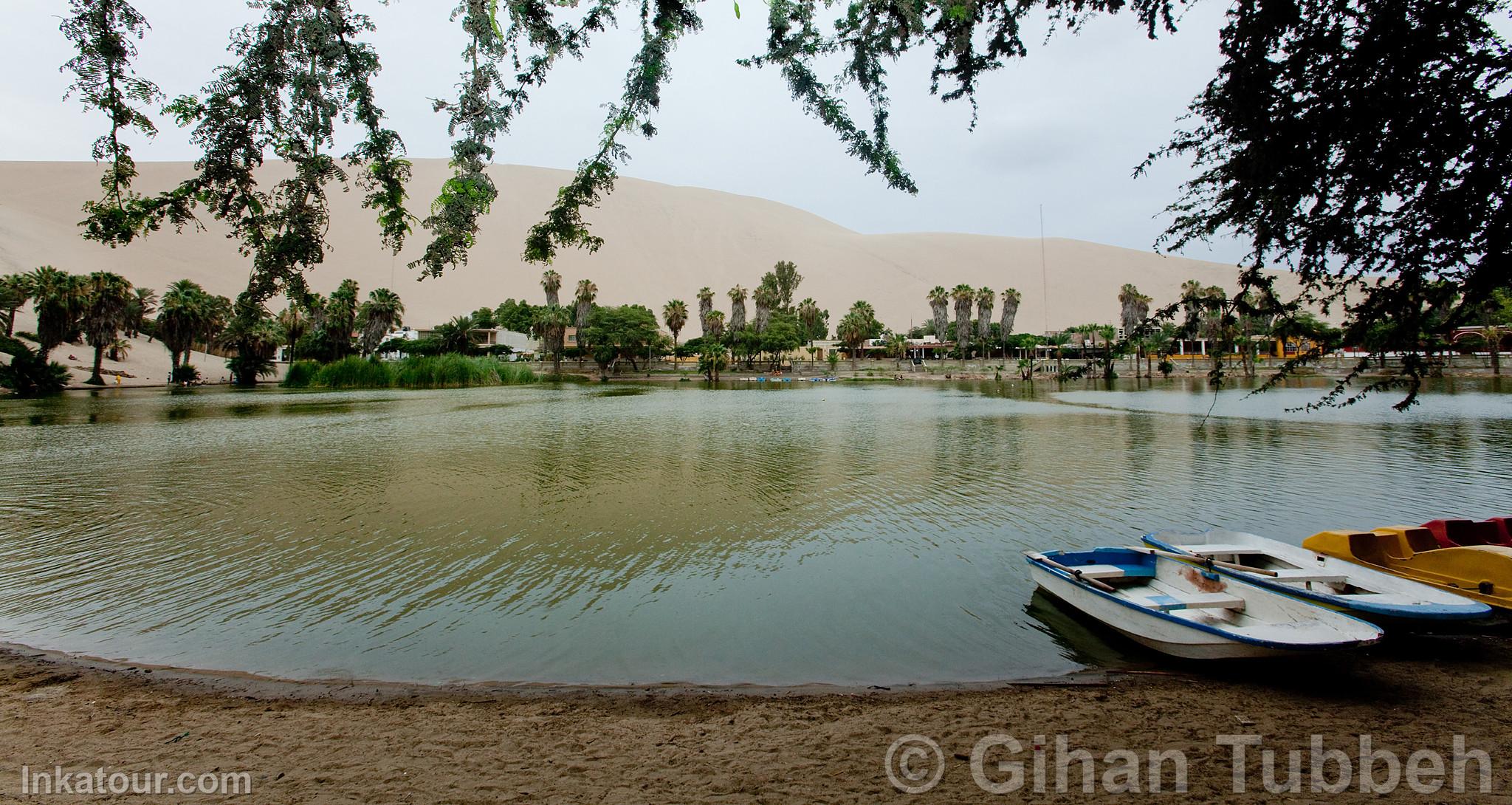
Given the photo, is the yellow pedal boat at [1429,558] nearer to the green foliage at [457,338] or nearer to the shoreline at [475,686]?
the shoreline at [475,686]

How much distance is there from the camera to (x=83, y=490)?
14.8 meters

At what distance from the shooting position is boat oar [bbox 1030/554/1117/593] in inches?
288

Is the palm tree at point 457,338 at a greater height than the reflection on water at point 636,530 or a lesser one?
greater

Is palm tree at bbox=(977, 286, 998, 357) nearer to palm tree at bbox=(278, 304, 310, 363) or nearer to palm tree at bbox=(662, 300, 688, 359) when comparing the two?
palm tree at bbox=(662, 300, 688, 359)

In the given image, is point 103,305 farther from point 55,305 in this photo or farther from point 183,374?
point 183,374

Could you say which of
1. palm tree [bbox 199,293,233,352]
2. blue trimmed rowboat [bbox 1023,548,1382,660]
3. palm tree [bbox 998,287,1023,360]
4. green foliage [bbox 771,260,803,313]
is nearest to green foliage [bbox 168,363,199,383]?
palm tree [bbox 199,293,233,352]

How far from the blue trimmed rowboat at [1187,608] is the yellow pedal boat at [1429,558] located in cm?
179

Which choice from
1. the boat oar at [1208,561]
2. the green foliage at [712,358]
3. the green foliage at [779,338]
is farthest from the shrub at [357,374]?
the boat oar at [1208,561]

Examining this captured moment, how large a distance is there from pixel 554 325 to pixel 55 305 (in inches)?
1830

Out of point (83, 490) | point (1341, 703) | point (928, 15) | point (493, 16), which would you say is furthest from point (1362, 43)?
point (83, 490)

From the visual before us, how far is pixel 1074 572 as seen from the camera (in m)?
7.56

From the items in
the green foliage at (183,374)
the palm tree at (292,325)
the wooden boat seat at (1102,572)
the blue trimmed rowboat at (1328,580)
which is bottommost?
the wooden boat seat at (1102,572)

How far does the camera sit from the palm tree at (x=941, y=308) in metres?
91.2

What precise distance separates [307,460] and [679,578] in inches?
590
